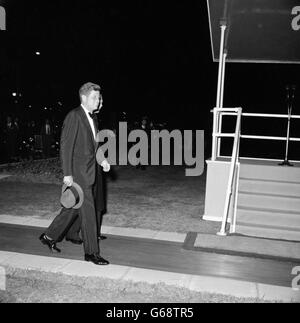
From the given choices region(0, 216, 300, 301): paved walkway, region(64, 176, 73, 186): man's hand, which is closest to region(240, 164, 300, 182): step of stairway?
region(0, 216, 300, 301): paved walkway

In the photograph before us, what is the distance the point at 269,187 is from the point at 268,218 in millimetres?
628

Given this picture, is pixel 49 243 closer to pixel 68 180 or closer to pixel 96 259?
pixel 96 259

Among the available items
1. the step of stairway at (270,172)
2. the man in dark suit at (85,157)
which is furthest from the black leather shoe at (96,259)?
the step of stairway at (270,172)

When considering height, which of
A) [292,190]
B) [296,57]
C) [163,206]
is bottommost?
[163,206]

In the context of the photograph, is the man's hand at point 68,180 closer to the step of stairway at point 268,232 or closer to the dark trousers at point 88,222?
the dark trousers at point 88,222

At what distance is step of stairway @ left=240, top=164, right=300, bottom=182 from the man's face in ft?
11.1

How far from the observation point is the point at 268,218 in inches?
248

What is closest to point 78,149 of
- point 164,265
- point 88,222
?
point 88,222

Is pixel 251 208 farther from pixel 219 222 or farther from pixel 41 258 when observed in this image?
pixel 41 258

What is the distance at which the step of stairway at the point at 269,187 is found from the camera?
21.4ft

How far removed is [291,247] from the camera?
18.0 feet

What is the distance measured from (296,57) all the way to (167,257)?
241 inches
